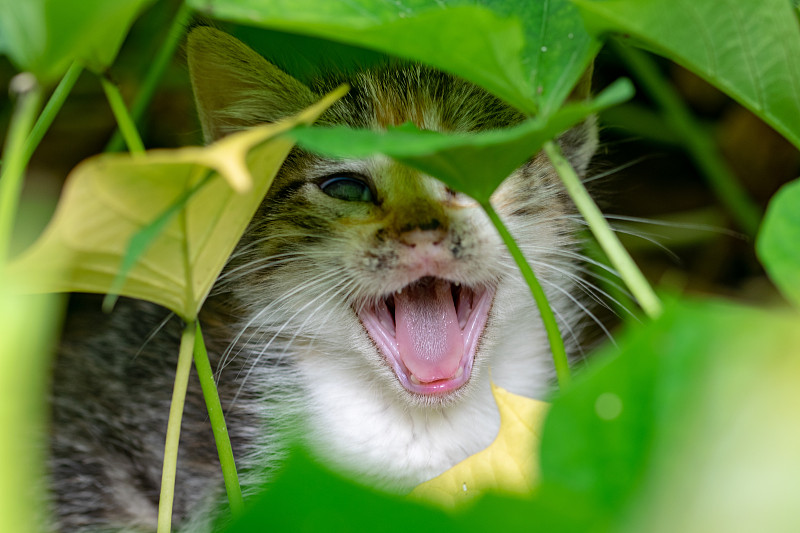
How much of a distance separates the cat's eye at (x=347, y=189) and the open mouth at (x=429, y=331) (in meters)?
0.22

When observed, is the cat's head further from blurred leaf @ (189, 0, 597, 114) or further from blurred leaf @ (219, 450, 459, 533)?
blurred leaf @ (219, 450, 459, 533)

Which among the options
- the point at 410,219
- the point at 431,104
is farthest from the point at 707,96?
the point at 410,219

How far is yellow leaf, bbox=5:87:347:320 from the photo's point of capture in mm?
809

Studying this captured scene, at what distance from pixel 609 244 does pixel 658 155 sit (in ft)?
6.63

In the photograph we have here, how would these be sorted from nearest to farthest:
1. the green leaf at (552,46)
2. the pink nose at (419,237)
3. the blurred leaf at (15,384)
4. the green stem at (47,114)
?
the blurred leaf at (15,384), the green leaf at (552,46), the green stem at (47,114), the pink nose at (419,237)

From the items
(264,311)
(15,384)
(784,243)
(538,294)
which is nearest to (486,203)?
(538,294)

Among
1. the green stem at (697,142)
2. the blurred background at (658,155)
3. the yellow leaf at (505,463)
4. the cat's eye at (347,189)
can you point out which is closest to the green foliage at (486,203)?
the yellow leaf at (505,463)

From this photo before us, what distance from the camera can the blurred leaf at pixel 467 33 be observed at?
862 mm

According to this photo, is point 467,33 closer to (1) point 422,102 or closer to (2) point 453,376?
(1) point 422,102

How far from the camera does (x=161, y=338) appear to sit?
2074 millimetres

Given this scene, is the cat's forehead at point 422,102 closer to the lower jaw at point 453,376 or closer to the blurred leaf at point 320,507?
the lower jaw at point 453,376

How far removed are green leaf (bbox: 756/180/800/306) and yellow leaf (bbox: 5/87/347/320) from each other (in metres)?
0.52

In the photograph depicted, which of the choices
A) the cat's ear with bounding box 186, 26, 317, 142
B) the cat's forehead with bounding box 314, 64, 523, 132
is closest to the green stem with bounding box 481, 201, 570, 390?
the cat's forehead with bounding box 314, 64, 523, 132

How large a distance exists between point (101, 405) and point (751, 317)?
5.84 ft
